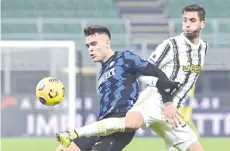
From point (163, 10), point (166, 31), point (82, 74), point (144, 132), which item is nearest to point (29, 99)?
point (82, 74)

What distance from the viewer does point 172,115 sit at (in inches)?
203

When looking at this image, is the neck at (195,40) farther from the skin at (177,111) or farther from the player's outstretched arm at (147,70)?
the player's outstretched arm at (147,70)

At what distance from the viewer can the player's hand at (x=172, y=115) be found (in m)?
5.11

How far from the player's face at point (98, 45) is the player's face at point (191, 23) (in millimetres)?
819

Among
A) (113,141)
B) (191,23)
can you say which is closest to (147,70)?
(113,141)

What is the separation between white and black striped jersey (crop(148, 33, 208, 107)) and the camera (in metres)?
5.57

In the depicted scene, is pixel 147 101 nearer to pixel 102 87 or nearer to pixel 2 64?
pixel 102 87

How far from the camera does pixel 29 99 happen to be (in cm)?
986

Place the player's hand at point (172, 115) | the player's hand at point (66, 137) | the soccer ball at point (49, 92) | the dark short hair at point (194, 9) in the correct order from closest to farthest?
the player's hand at point (66, 137) < the player's hand at point (172, 115) < the soccer ball at point (49, 92) < the dark short hair at point (194, 9)

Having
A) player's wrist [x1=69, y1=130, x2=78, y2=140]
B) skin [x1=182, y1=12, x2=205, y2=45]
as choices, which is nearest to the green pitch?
skin [x1=182, y1=12, x2=205, y2=45]

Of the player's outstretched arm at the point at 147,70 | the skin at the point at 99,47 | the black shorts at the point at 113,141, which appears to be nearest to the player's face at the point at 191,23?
the player's outstretched arm at the point at 147,70

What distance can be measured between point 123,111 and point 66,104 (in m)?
3.71

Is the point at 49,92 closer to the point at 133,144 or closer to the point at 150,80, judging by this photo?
the point at 150,80

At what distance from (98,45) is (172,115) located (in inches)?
29.7
